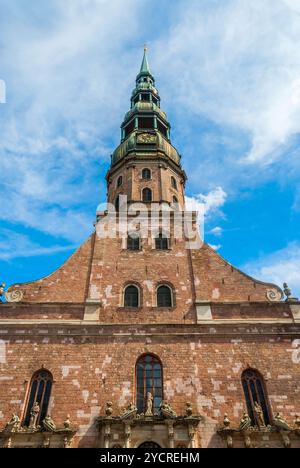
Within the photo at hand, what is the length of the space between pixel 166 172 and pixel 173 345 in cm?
1128

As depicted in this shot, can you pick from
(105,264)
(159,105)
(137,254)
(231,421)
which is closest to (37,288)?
(105,264)

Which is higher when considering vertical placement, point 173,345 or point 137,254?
point 137,254

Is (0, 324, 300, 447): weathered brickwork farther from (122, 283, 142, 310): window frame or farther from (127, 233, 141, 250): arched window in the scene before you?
(127, 233, 141, 250): arched window

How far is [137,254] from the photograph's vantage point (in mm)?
18031

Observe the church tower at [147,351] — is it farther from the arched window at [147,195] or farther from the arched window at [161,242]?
the arched window at [147,195]

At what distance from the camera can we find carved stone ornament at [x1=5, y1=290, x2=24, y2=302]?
16172 mm

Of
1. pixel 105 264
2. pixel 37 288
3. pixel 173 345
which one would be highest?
pixel 105 264

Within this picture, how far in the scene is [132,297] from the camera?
16.6 metres

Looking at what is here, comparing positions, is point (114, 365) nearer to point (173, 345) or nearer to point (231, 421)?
point (173, 345)

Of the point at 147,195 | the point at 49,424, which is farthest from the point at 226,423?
the point at 147,195

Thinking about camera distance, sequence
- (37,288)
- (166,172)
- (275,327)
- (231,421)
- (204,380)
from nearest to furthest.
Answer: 1. (231,421)
2. (204,380)
3. (275,327)
4. (37,288)
5. (166,172)

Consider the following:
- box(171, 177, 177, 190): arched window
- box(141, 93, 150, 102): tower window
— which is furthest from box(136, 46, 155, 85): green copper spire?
box(171, 177, 177, 190): arched window
